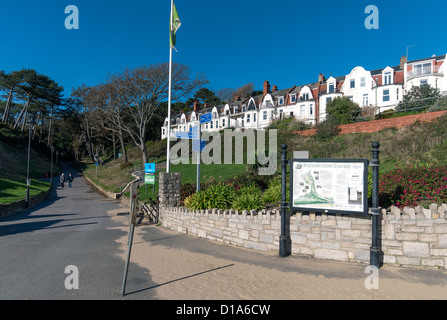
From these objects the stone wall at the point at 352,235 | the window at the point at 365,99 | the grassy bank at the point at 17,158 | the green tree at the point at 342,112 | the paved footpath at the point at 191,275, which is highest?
the window at the point at 365,99

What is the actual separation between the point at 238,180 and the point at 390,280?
1121cm

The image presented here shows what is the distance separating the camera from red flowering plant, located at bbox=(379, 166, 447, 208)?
8539 mm

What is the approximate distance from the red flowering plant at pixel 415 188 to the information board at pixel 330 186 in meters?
2.55

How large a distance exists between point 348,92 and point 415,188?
39550mm

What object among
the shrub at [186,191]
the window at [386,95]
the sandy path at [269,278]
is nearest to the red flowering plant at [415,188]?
the sandy path at [269,278]

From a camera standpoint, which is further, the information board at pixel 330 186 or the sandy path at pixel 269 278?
the information board at pixel 330 186

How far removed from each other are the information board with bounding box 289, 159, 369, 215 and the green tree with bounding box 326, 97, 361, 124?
20432 millimetres

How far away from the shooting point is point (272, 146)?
28.8 meters

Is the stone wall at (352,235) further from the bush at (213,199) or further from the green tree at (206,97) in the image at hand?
the green tree at (206,97)

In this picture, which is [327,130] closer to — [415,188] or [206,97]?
[415,188]

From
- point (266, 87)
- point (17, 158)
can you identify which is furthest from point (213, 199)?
point (17, 158)

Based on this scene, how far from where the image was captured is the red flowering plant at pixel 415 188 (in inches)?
336
